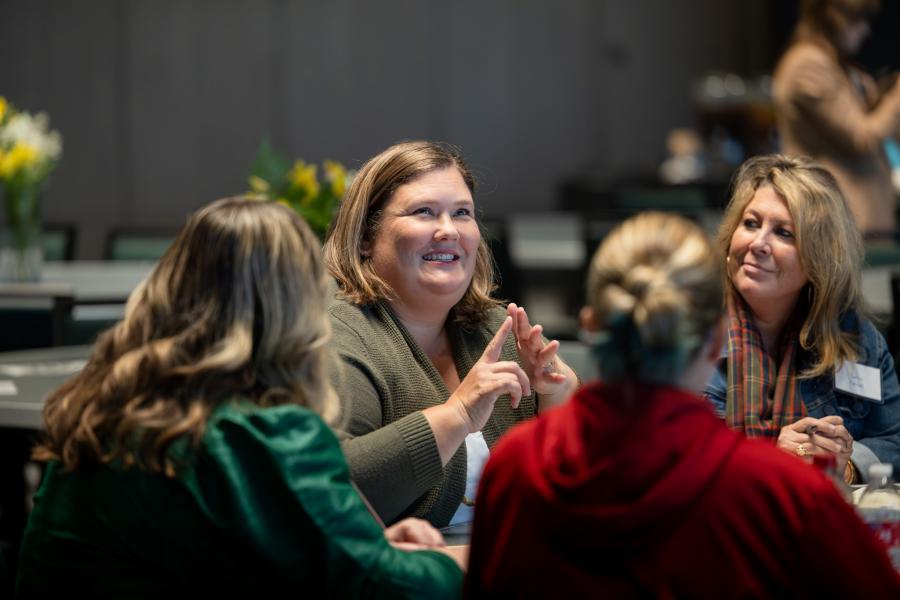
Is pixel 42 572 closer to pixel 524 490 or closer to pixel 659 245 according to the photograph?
pixel 524 490

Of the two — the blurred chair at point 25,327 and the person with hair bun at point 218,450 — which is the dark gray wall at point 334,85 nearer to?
the blurred chair at point 25,327

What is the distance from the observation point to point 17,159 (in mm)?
4469

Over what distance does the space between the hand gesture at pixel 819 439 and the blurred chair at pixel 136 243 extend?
4067 mm

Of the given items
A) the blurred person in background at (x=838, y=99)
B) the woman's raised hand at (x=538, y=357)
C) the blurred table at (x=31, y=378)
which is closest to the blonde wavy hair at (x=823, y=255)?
the woman's raised hand at (x=538, y=357)

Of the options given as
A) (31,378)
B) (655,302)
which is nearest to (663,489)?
(655,302)

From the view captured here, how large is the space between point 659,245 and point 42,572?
892 millimetres

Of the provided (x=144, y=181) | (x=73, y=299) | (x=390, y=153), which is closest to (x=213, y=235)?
(x=390, y=153)

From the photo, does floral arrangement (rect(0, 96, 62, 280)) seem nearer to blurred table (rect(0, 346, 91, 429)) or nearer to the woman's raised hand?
blurred table (rect(0, 346, 91, 429))

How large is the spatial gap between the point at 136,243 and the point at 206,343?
4441 millimetres

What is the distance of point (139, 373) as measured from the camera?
60.6 inches

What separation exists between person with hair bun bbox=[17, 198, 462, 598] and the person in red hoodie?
24 centimetres

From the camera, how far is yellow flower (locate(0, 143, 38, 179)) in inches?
176

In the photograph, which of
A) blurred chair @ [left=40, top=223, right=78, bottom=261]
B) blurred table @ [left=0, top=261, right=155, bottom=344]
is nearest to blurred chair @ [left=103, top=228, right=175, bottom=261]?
blurred table @ [left=0, top=261, right=155, bottom=344]

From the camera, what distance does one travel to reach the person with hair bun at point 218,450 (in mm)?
1494
